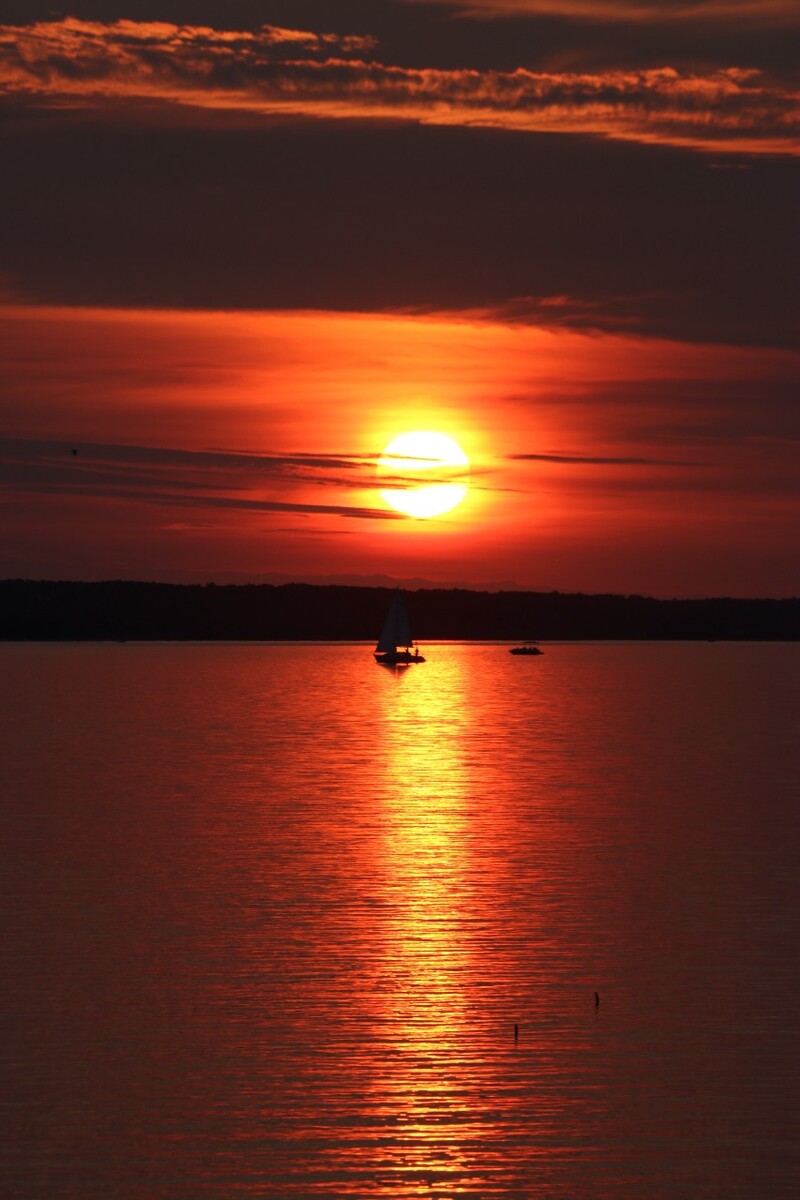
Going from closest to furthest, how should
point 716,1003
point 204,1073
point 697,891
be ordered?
1. point 204,1073
2. point 716,1003
3. point 697,891

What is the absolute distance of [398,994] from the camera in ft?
109

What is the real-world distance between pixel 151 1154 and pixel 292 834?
3557cm

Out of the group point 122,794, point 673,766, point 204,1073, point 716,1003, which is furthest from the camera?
point 673,766

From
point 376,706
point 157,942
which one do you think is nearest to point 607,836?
point 157,942

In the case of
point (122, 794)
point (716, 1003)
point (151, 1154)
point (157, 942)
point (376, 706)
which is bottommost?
point (151, 1154)

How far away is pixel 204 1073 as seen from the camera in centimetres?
2778

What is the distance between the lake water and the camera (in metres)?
23.7

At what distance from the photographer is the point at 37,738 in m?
117

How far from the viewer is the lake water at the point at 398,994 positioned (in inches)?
931

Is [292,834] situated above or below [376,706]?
below

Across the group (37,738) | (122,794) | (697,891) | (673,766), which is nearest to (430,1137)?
(697,891)

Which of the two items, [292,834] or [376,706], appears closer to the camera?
[292,834]

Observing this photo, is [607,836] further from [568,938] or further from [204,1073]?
[204,1073]

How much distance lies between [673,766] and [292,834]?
1582 inches
